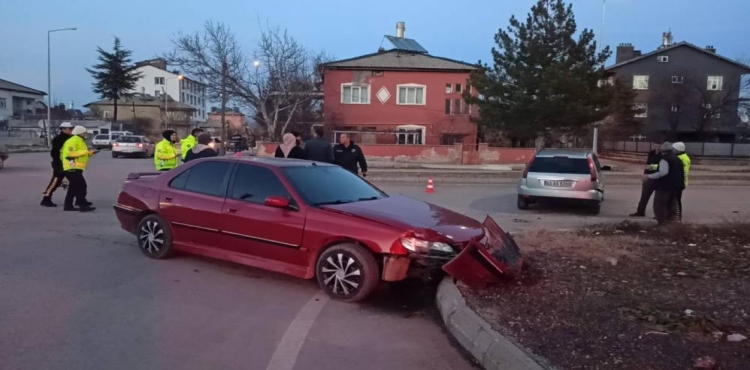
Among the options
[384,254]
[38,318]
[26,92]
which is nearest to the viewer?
[38,318]

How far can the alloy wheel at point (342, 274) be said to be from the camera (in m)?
5.88

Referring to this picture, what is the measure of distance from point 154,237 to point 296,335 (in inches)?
130

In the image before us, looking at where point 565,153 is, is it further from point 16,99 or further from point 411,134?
point 16,99

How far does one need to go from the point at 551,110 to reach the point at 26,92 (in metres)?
74.2

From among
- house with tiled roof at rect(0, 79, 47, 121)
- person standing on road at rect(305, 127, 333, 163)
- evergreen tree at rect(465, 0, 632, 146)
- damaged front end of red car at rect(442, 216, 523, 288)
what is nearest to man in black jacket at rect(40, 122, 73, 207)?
person standing on road at rect(305, 127, 333, 163)

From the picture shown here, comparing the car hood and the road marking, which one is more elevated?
the car hood

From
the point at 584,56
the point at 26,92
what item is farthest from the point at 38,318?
the point at 26,92

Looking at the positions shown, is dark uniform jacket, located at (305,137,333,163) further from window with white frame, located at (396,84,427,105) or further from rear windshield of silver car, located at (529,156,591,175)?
window with white frame, located at (396,84,427,105)

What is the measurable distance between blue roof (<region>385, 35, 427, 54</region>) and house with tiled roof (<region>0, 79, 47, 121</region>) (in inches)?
2078

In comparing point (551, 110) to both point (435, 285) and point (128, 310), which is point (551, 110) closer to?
point (435, 285)

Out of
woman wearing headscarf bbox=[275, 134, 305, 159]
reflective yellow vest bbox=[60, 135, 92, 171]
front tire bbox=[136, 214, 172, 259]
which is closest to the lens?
front tire bbox=[136, 214, 172, 259]

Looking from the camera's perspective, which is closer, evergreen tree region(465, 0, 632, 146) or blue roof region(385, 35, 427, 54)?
evergreen tree region(465, 0, 632, 146)

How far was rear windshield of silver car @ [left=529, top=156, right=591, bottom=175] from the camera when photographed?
12977 millimetres

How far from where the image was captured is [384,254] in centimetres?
583
